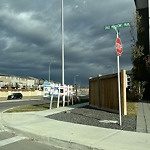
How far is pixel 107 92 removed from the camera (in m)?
12.2

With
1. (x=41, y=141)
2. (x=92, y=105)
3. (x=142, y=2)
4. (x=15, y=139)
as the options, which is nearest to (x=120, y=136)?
(x=41, y=141)

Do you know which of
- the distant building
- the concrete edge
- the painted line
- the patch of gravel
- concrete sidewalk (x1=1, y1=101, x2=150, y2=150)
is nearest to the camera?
concrete sidewalk (x1=1, y1=101, x2=150, y2=150)

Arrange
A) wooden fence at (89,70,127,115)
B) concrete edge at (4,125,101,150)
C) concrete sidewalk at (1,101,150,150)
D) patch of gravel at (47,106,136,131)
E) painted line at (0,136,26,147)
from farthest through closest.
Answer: wooden fence at (89,70,127,115)
patch of gravel at (47,106,136,131)
painted line at (0,136,26,147)
concrete edge at (4,125,101,150)
concrete sidewalk at (1,101,150,150)

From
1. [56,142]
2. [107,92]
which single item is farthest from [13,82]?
[56,142]

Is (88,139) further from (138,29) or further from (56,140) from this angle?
(138,29)

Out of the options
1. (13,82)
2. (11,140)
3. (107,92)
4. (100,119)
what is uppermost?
(13,82)

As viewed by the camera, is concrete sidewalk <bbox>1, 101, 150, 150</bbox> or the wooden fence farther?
the wooden fence

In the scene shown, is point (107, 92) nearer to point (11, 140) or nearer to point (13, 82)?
point (11, 140)

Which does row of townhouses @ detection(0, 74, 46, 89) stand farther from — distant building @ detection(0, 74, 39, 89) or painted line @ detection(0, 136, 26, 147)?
painted line @ detection(0, 136, 26, 147)

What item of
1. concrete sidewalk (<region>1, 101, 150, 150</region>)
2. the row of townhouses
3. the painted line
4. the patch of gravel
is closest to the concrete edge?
concrete sidewalk (<region>1, 101, 150, 150</region>)

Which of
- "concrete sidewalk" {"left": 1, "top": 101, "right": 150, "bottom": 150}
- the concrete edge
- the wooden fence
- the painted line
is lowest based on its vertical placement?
the painted line

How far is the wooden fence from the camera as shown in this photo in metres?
10.3

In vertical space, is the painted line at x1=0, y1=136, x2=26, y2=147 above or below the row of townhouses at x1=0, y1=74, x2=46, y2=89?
below

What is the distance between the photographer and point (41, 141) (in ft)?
20.4
